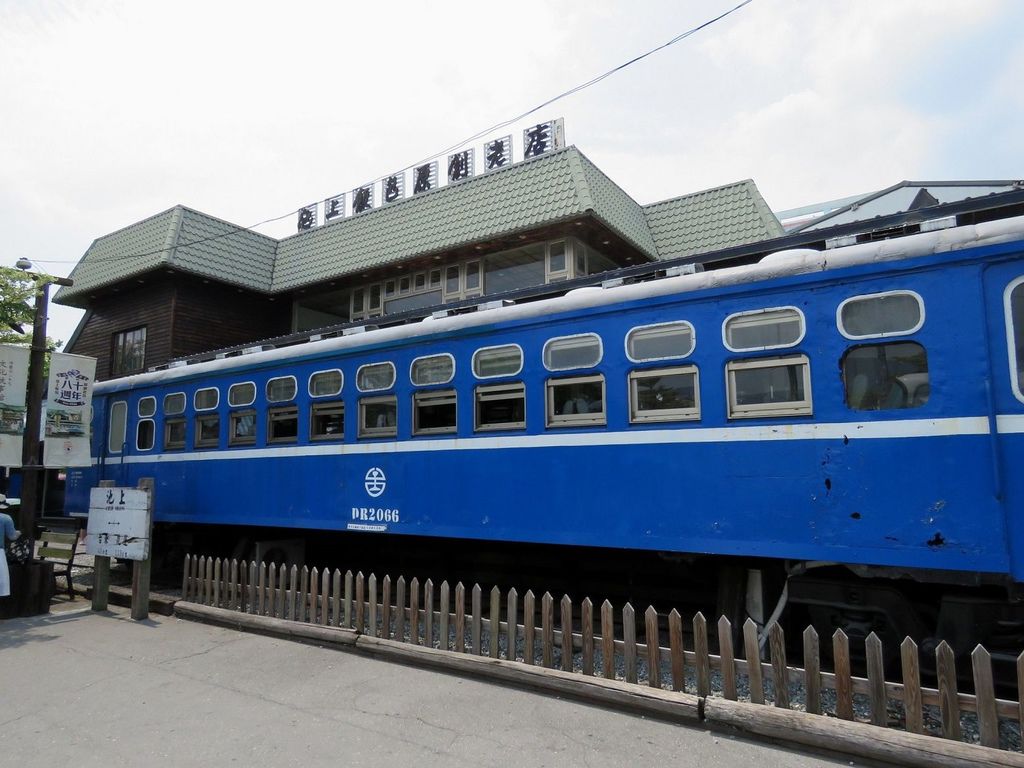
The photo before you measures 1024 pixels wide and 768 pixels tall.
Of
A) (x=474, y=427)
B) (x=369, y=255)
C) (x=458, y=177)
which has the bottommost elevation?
(x=474, y=427)

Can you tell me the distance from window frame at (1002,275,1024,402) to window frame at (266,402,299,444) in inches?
263

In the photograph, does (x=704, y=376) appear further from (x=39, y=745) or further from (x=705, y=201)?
(x=705, y=201)

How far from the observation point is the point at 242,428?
844 cm

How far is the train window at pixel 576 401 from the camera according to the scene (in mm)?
5488

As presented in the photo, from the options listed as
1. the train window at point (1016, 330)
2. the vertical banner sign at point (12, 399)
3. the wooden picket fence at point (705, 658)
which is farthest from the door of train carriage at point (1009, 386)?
the vertical banner sign at point (12, 399)

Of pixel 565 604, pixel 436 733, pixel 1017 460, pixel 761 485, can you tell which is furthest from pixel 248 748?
pixel 1017 460

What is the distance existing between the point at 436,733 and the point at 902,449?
348 cm

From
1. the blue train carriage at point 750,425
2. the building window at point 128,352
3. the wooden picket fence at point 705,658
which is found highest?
the building window at point 128,352

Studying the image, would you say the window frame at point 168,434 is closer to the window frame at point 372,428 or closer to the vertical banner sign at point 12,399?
the vertical banner sign at point 12,399

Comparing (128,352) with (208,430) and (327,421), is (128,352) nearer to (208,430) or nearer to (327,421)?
(208,430)

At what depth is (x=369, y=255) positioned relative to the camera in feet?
44.1

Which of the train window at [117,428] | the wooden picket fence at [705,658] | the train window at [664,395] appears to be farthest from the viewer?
the train window at [117,428]

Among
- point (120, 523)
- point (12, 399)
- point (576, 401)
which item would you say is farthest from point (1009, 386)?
point (12, 399)

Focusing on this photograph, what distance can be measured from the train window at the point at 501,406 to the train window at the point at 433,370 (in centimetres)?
41
